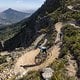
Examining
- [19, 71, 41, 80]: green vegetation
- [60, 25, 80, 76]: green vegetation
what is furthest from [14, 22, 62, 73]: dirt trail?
[19, 71, 41, 80]: green vegetation

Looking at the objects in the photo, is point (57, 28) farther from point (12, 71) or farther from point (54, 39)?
point (12, 71)

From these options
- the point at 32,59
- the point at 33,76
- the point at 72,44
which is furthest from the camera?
the point at 32,59

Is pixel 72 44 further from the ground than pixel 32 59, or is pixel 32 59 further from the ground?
pixel 72 44

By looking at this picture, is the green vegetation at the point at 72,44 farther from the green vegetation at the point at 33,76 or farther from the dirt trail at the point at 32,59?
the green vegetation at the point at 33,76

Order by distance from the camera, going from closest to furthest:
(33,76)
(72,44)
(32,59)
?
(33,76), (72,44), (32,59)

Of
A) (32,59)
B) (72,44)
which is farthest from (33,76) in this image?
(32,59)

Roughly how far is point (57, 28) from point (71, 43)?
2510 centimetres

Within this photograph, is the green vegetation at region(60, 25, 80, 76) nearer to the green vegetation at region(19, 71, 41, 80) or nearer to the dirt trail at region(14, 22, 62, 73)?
the dirt trail at region(14, 22, 62, 73)

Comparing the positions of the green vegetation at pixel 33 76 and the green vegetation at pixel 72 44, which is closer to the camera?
the green vegetation at pixel 33 76

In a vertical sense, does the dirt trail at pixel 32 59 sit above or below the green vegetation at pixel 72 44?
below

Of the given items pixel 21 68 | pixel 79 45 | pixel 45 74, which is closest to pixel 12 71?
pixel 21 68

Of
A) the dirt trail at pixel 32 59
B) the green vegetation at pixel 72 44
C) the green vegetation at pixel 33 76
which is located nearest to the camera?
the green vegetation at pixel 33 76

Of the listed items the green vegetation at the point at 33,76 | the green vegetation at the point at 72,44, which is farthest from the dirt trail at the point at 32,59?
the green vegetation at the point at 33,76

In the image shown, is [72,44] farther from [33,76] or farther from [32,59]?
[33,76]
